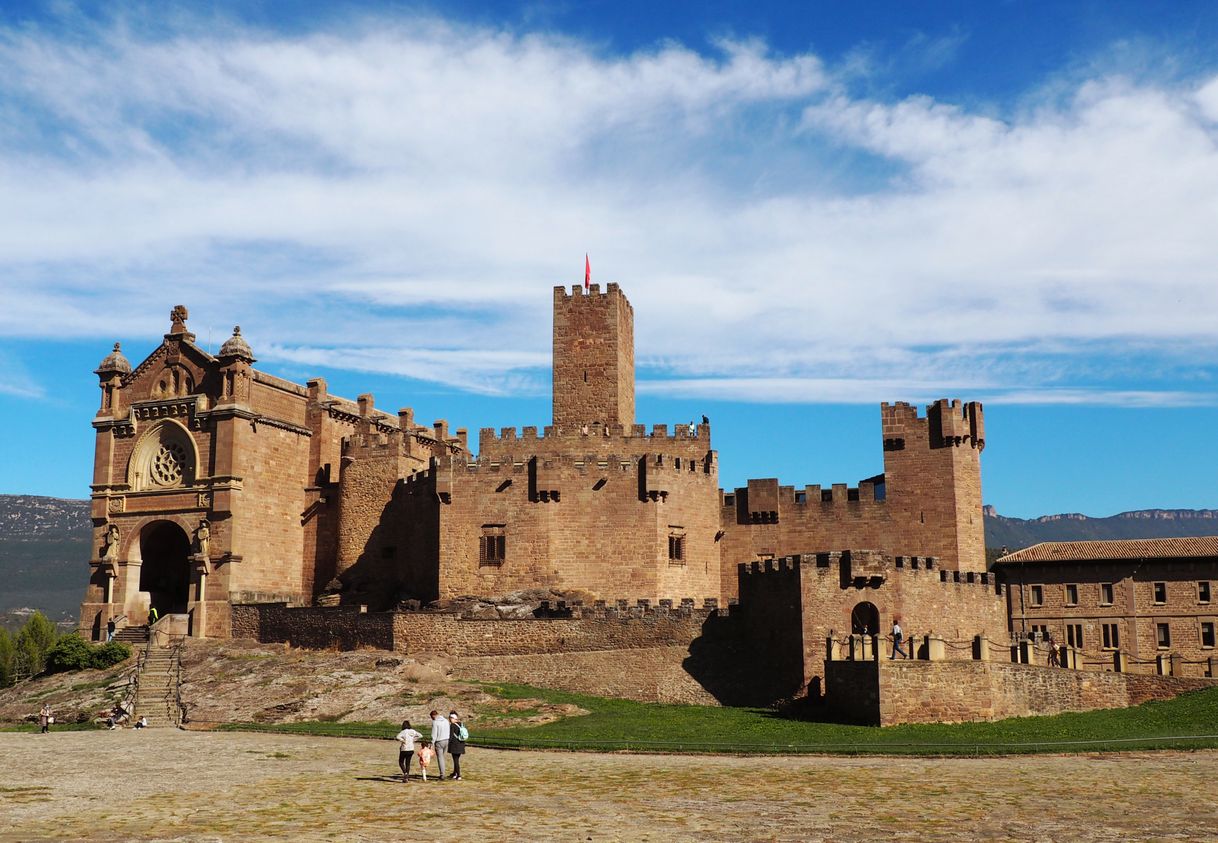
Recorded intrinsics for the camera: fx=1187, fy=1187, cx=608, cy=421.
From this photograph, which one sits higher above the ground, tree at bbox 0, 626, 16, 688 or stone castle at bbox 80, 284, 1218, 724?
stone castle at bbox 80, 284, 1218, 724

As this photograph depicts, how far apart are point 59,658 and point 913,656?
2942 cm

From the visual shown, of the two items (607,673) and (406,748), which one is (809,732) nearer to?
(607,673)

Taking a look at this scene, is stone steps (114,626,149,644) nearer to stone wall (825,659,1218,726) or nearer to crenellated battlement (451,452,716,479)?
crenellated battlement (451,452,716,479)

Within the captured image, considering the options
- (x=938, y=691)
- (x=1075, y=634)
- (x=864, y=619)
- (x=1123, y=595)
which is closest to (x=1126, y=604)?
(x=1123, y=595)

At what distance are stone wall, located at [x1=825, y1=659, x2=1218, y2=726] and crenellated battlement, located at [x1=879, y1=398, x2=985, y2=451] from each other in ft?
44.3

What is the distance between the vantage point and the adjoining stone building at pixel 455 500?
4541cm

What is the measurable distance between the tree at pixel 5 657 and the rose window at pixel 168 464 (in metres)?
28.2

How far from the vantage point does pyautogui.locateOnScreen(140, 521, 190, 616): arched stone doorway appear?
4978cm

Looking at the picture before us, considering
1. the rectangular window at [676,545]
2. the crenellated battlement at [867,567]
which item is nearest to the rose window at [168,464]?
the rectangular window at [676,545]

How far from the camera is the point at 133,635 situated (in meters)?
44.7

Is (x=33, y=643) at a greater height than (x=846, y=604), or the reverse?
(x=846, y=604)

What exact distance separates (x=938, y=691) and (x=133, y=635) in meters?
29.9

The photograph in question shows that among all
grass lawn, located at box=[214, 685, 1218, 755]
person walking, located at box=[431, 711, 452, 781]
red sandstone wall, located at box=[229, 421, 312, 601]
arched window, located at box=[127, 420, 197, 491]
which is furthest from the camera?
arched window, located at box=[127, 420, 197, 491]

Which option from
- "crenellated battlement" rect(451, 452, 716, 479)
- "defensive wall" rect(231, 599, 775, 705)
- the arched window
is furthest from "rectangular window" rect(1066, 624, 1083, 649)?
the arched window
